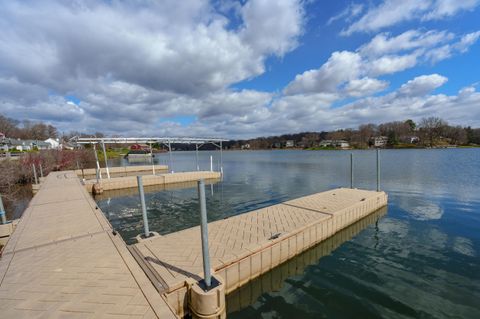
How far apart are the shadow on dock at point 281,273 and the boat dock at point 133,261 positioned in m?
0.13

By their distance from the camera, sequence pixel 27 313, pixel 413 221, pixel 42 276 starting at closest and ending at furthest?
pixel 27 313 < pixel 42 276 < pixel 413 221

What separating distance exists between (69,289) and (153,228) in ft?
16.3

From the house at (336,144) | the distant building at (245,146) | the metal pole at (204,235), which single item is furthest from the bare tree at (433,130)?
the metal pole at (204,235)

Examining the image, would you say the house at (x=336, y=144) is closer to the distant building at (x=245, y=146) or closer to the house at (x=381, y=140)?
the house at (x=381, y=140)

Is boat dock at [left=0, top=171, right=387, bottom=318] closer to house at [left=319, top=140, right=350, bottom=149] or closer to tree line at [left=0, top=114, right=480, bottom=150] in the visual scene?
tree line at [left=0, top=114, right=480, bottom=150]

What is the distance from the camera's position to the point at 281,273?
4.94m

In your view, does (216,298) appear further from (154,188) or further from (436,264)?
(154,188)

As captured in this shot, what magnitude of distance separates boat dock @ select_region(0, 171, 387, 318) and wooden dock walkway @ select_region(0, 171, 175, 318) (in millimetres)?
13

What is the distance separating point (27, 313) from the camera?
275 cm

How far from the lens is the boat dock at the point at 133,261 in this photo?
9.70ft

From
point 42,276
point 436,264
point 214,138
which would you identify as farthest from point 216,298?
point 214,138

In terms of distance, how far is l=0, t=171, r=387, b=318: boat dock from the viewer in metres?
2.96

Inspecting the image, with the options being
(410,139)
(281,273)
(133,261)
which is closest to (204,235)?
(133,261)

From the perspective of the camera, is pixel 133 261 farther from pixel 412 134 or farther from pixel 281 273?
pixel 412 134
